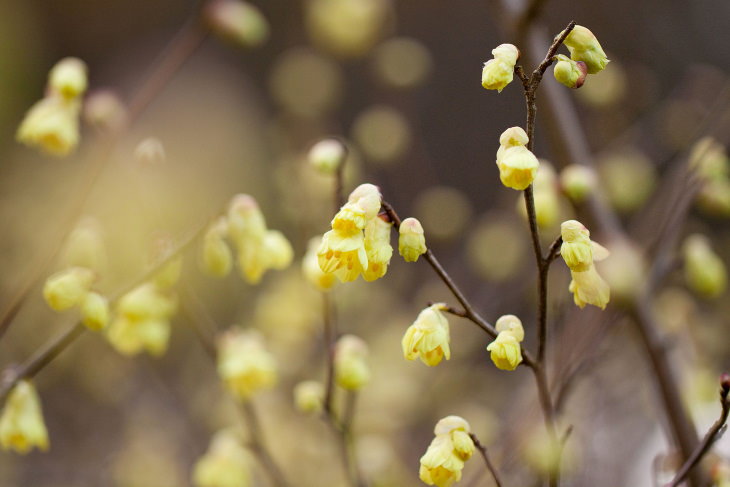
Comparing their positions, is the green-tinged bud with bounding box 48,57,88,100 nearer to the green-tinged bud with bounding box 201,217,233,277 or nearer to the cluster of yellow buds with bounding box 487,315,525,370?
the green-tinged bud with bounding box 201,217,233,277

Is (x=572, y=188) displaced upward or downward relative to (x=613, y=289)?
upward

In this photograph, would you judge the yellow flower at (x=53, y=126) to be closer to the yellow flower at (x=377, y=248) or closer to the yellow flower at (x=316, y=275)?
the yellow flower at (x=316, y=275)

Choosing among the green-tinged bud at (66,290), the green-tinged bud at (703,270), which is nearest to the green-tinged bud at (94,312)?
the green-tinged bud at (66,290)

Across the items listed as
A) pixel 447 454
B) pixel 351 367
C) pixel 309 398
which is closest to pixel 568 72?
pixel 447 454

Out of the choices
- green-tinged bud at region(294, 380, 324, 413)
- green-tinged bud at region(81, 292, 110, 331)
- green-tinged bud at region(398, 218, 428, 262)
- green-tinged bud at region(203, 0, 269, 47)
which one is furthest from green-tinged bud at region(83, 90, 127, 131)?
green-tinged bud at region(398, 218, 428, 262)

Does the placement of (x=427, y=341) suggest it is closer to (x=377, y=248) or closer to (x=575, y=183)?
(x=377, y=248)

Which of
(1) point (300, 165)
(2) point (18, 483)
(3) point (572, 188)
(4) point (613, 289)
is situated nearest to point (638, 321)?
(4) point (613, 289)

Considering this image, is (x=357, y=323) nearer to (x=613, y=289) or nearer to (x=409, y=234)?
(x=613, y=289)
